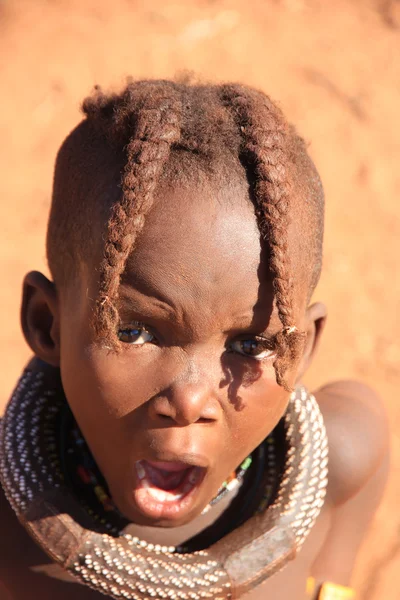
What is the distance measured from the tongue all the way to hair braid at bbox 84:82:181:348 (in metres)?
0.37

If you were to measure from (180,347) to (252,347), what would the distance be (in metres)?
0.18

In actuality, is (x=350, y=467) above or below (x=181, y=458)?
below

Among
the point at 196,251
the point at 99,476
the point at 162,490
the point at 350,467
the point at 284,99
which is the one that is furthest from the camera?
the point at 284,99

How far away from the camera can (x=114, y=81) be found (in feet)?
18.5

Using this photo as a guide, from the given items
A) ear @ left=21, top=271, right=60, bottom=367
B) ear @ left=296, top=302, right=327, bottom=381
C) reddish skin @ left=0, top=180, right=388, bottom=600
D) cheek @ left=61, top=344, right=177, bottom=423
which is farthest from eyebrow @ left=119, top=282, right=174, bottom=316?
ear @ left=296, top=302, right=327, bottom=381

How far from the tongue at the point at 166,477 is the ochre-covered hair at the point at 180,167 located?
1.19 feet

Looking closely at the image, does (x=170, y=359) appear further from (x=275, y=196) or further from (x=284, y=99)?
(x=284, y=99)

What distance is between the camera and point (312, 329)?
7.19ft

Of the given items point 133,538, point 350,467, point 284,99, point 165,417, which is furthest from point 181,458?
point 284,99

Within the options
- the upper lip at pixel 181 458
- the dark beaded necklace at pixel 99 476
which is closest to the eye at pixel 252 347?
the upper lip at pixel 181 458

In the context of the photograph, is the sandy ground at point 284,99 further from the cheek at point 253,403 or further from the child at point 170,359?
the cheek at point 253,403

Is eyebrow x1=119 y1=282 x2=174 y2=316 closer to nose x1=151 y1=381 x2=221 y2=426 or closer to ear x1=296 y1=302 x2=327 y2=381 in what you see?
nose x1=151 y1=381 x2=221 y2=426

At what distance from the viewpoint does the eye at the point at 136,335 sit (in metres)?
1.79

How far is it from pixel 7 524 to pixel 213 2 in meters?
5.01
